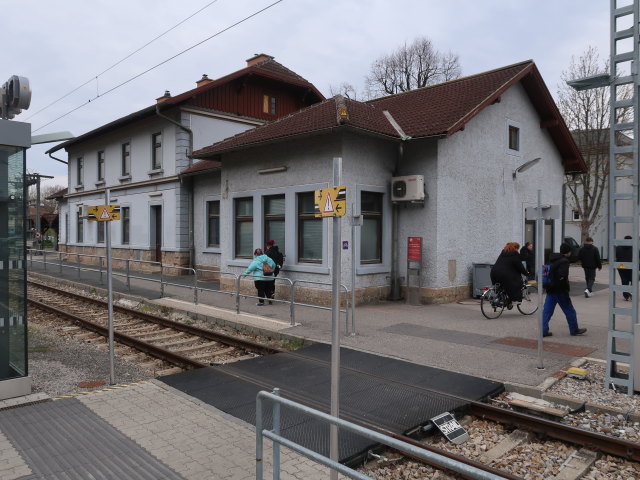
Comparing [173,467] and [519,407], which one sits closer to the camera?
[173,467]

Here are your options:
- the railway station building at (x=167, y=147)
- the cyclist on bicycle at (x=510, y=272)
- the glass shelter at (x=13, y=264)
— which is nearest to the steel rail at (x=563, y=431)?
the glass shelter at (x=13, y=264)

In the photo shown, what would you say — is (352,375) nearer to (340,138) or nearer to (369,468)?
(369,468)

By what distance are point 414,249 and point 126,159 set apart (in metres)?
16.8

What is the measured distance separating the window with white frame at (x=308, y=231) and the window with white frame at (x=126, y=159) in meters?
13.7

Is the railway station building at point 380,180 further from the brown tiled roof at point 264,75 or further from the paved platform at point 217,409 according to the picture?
the paved platform at point 217,409

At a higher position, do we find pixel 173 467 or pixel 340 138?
pixel 340 138

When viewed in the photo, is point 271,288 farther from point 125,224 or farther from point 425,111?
point 125,224

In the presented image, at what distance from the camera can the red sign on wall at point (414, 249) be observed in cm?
1282

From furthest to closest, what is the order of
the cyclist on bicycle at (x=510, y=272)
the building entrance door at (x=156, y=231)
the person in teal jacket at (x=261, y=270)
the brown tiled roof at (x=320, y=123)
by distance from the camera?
the building entrance door at (x=156, y=231)
the person in teal jacket at (x=261, y=270)
the brown tiled roof at (x=320, y=123)
the cyclist on bicycle at (x=510, y=272)

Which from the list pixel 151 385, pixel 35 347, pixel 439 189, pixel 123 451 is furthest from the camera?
pixel 439 189

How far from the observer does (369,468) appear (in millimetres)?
4375

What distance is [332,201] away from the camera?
3758 mm

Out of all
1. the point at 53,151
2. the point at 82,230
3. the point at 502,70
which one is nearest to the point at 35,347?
the point at 502,70

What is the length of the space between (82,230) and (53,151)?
17.5 ft
